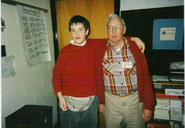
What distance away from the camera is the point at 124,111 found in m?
1.38

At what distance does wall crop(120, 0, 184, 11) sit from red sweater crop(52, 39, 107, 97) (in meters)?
1.02

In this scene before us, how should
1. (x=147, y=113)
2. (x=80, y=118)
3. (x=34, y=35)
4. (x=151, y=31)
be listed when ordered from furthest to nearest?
(x=151, y=31), (x=34, y=35), (x=80, y=118), (x=147, y=113)

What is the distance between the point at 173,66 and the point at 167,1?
3.04 ft

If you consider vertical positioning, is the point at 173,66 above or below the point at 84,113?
above

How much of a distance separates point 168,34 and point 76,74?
135 cm

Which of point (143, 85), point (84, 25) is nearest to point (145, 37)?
point (143, 85)

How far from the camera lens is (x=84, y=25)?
4.77ft

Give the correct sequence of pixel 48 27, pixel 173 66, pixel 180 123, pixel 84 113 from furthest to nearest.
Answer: pixel 48 27 < pixel 180 123 < pixel 173 66 < pixel 84 113

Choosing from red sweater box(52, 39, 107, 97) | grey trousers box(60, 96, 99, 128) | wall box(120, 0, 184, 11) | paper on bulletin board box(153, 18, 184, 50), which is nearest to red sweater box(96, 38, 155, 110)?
red sweater box(52, 39, 107, 97)

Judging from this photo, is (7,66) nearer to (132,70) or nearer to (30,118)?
(30,118)

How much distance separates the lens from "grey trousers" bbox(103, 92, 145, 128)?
4.50ft

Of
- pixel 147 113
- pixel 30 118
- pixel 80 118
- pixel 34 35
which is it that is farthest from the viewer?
pixel 34 35

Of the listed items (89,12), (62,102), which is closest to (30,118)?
(62,102)

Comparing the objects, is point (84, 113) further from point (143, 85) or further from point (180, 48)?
point (180, 48)
